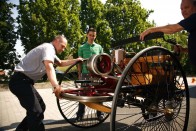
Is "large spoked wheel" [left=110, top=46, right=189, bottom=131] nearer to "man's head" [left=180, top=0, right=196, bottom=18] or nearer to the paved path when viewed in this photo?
"man's head" [left=180, top=0, right=196, bottom=18]

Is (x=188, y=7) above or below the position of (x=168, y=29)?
above

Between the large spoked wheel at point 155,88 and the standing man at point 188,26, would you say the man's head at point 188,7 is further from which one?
the large spoked wheel at point 155,88

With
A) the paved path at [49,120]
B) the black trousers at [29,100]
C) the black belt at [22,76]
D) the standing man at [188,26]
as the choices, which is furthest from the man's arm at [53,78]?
the paved path at [49,120]

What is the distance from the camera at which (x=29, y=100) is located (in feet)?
11.5

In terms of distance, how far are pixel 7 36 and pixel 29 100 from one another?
1828 cm

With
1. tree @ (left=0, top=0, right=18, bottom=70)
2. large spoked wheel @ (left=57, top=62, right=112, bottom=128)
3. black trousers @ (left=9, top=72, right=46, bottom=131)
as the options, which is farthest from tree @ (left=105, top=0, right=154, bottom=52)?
black trousers @ (left=9, top=72, right=46, bottom=131)

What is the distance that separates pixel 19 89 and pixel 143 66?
1858 millimetres

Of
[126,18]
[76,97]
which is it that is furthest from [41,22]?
[76,97]

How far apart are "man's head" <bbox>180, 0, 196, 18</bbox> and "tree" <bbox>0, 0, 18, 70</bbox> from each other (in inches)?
672

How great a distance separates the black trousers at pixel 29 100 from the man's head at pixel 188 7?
7.70 feet

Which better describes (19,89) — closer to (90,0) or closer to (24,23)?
(24,23)

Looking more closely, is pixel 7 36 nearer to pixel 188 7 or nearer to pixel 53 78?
pixel 53 78

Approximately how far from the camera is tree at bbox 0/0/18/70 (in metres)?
19.0

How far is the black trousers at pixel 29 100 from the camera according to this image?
11.2 ft
